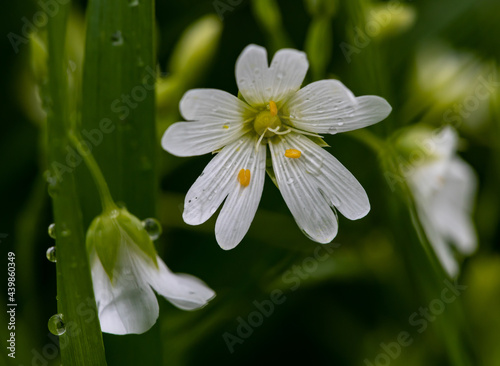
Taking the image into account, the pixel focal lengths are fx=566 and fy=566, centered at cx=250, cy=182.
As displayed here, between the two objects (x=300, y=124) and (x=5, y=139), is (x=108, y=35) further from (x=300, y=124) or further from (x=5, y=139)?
(x=5, y=139)

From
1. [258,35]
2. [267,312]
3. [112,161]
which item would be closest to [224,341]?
[267,312]

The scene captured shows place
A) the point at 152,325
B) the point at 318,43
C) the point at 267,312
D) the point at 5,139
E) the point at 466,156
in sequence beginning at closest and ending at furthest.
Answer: the point at 152,325 < the point at 318,43 < the point at 267,312 < the point at 5,139 < the point at 466,156

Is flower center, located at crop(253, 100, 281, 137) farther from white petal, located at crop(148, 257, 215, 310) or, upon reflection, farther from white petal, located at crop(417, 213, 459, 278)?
white petal, located at crop(417, 213, 459, 278)

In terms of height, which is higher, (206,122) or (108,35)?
(108,35)

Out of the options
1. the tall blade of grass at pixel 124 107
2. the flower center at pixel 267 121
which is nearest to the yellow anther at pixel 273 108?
the flower center at pixel 267 121

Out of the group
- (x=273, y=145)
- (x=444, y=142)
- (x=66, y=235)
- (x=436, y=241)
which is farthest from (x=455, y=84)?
(x=66, y=235)

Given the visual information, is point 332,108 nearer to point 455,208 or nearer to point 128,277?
point 128,277

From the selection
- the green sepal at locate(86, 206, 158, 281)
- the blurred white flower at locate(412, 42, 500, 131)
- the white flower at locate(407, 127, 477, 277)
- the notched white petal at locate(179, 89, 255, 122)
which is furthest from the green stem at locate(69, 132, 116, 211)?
the blurred white flower at locate(412, 42, 500, 131)
